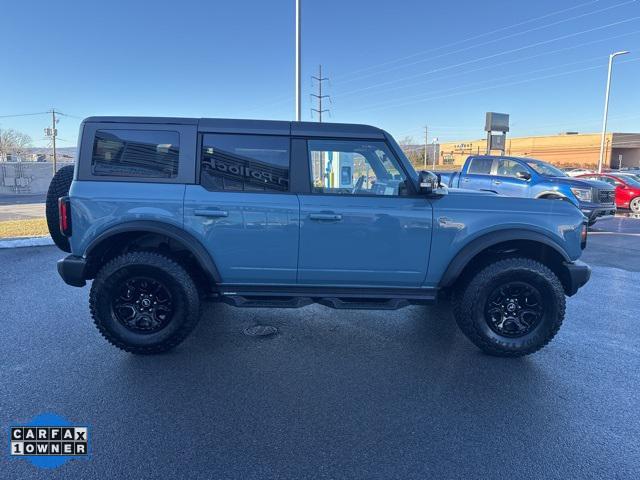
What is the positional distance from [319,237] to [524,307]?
79.6 inches

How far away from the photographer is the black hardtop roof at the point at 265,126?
3.61 meters

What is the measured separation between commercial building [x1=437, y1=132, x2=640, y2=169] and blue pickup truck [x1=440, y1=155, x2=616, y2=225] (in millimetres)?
54675

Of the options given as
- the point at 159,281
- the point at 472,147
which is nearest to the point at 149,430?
the point at 159,281

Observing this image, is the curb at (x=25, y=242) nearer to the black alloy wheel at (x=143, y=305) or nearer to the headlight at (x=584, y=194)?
the black alloy wheel at (x=143, y=305)

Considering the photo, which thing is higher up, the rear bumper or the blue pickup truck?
the blue pickup truck

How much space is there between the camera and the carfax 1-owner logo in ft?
7.73

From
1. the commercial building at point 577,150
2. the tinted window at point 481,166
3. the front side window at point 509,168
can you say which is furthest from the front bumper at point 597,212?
the commercial building at point 577,150

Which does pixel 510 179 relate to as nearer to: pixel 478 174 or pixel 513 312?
pixel 478 174

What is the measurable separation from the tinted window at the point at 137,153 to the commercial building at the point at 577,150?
64.2 metres

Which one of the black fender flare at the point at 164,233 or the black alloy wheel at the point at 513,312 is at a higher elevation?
the black fender flare at the point at 164,233

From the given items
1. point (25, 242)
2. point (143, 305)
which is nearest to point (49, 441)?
point (143, 305)

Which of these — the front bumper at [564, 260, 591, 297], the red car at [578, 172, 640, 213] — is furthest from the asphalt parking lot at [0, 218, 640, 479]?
the red car at [578, 172, 640, 213]

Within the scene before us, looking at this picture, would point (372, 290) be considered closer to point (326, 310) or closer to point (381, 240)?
point (381, 240)

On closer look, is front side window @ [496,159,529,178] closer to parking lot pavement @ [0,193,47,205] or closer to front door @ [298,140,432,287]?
front door @ [298,140,432,287]
